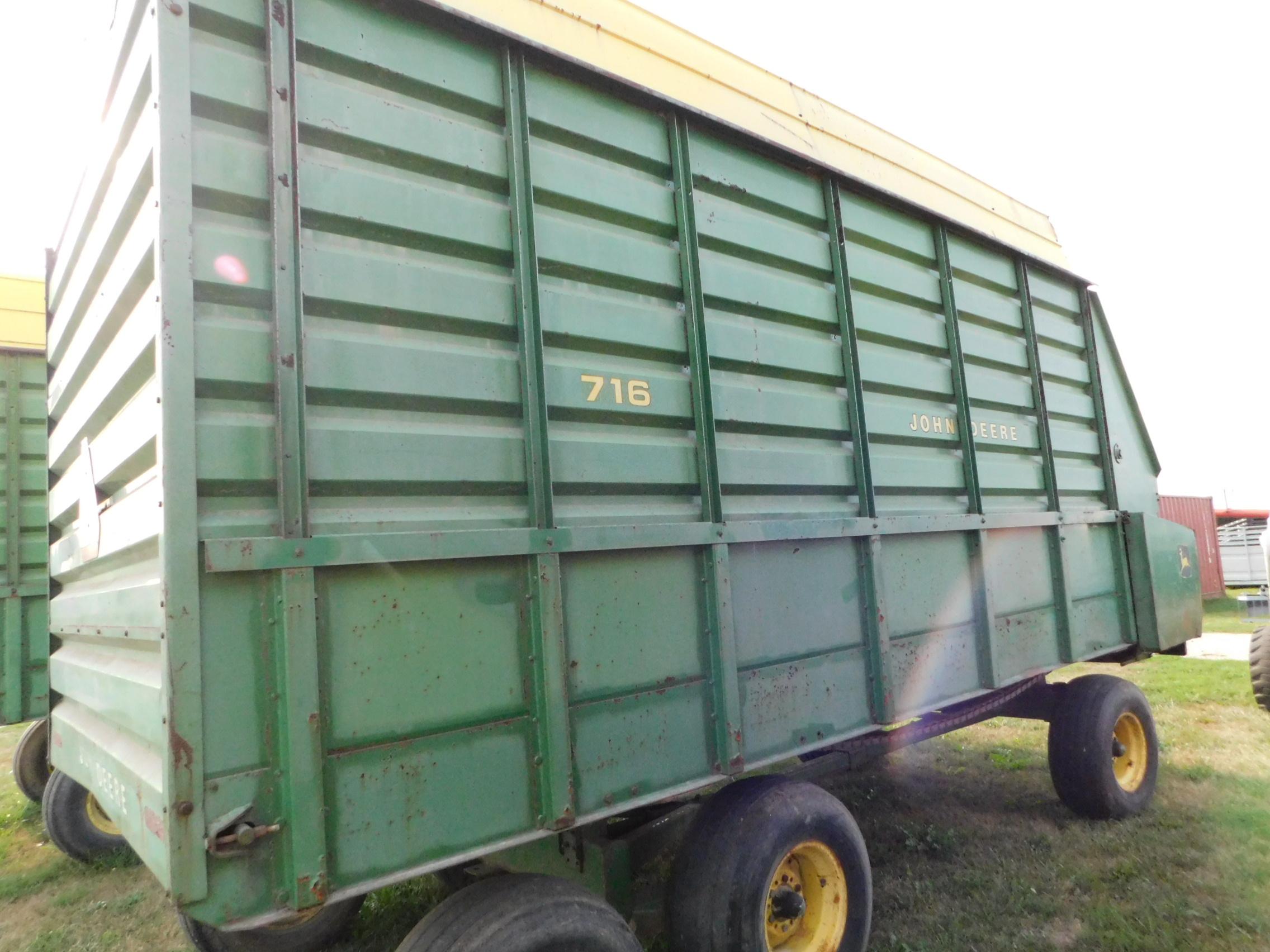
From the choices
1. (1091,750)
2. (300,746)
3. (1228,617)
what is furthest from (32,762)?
(1228,617)

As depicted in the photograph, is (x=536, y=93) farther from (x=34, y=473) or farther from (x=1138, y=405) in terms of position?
(x=1138, y=405)

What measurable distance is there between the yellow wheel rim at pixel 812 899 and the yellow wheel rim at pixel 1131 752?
2729 millimetres

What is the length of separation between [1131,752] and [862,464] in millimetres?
3044

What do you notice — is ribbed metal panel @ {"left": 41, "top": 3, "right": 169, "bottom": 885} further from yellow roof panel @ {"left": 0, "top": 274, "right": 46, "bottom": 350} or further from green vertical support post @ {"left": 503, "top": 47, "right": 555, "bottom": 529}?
yellow roof panel @ {"left": 0, "top": 274, "right": 46, "bottom": 350}

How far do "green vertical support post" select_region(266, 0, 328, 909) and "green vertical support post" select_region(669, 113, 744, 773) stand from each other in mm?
1292

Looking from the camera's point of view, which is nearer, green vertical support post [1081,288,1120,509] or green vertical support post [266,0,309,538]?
green vertical support post [266,0,309,538]

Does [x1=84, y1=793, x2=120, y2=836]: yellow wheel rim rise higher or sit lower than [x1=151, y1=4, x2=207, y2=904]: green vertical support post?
lower

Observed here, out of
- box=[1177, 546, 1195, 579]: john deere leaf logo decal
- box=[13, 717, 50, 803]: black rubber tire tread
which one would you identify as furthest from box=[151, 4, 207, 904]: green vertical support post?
box=[1177, 546, 1195, 579]: john deere leaf logo decal

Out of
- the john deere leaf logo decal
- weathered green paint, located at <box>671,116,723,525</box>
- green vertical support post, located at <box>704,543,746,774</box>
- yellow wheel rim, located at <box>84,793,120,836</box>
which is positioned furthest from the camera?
the john deere leaf logo decal

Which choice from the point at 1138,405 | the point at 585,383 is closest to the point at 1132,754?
the point at 1138,405

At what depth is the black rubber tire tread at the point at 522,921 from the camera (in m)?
1.99

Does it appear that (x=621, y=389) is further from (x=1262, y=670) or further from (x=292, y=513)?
(x=1262, y=670)

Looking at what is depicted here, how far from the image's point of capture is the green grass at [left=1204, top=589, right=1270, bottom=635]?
13.6 m

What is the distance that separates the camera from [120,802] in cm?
224
